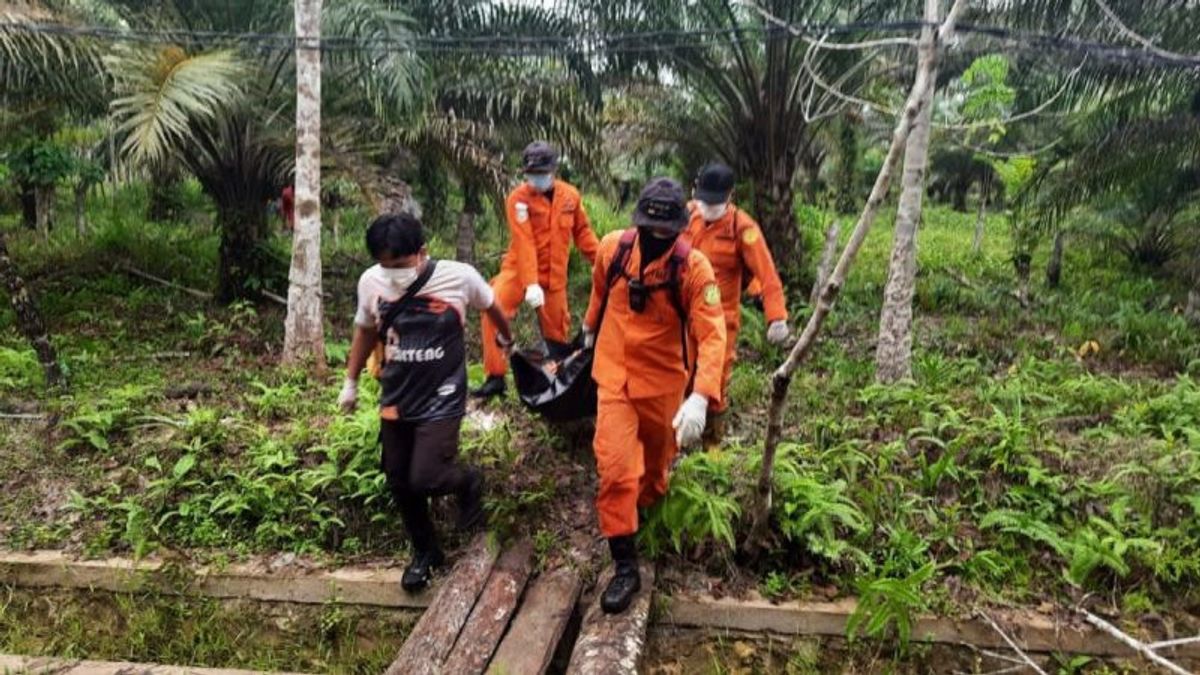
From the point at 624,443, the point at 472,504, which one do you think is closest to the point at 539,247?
the point at 472,504

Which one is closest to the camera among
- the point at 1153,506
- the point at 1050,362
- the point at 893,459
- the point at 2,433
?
the point at 1153,506

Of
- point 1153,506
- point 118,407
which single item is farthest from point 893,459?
point 118,407

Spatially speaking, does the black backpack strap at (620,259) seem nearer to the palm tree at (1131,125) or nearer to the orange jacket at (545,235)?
the orange jacket at (545,235)

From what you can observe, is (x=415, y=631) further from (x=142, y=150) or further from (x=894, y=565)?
(x=142, y=150)

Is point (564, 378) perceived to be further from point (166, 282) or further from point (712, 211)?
point (166, 282)

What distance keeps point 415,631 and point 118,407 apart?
3293 mm

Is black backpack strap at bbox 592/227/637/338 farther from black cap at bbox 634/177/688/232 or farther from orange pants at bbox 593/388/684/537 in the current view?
orange pants at bbox 593/388/684/537

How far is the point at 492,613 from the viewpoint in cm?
370

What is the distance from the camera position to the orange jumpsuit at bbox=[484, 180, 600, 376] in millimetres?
5227

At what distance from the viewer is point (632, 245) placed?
374 cm

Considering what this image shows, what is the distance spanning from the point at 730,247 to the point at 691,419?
5.51 ft

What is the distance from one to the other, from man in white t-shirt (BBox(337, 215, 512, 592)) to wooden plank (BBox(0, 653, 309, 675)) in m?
1.12

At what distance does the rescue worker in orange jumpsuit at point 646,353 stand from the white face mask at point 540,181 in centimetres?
150

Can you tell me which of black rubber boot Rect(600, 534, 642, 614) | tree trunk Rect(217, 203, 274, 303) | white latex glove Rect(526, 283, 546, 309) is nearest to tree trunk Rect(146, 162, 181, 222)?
tree trunk Rect(217, 203, 274, 303)
